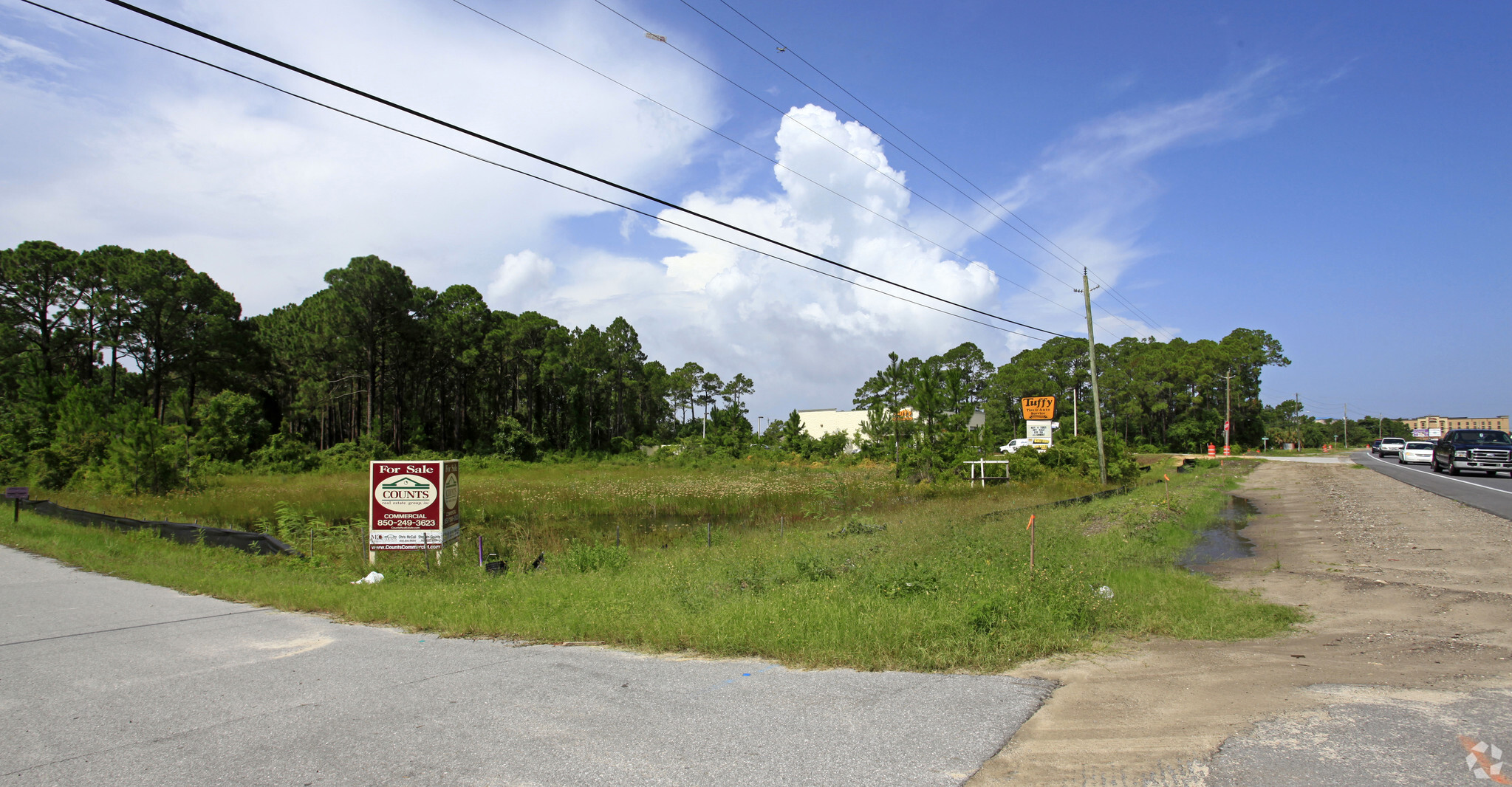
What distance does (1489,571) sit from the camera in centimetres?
1116

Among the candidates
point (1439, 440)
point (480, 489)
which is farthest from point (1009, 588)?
point (1439, 440)

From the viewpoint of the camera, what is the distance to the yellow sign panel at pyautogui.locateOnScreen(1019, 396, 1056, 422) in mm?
41156

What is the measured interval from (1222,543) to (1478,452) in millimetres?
22242

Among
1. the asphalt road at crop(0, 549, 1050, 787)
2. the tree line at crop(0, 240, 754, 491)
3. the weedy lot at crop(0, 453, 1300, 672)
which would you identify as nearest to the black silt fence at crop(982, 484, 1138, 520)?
the weedy lot at crop(0, 453, 1300, 672)

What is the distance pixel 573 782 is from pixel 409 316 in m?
63.7

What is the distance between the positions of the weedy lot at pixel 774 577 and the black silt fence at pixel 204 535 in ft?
1.11

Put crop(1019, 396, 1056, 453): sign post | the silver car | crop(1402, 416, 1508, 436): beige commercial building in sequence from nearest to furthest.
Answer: crop(1019, 396, 1056, 453): sign post, the silver car, crop(1402, 416, 1508, 436): beige commercial building

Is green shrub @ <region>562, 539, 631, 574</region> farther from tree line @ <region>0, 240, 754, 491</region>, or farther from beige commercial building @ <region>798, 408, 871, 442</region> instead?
beige commercial building @ <region>798, 408, 871, 442</region>

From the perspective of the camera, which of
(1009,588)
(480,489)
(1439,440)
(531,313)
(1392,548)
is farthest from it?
(531,313)

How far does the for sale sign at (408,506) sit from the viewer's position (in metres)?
13.5

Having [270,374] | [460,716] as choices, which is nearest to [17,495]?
[460,716]

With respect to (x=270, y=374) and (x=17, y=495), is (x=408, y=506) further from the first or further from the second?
(x=270, y=374)

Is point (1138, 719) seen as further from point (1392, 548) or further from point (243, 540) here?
point (243, 540)

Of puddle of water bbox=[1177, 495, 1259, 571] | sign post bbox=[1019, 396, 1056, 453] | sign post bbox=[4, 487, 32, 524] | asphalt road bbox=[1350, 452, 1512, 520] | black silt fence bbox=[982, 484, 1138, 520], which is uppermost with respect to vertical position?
sign post bbox=[1019, 396, 1056, 453]
